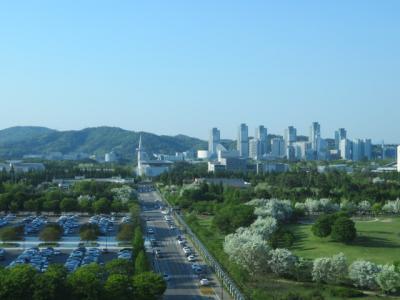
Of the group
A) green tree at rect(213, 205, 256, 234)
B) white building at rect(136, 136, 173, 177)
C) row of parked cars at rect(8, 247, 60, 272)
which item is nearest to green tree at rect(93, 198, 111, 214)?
green tree at rect(213, 205, 256, 234)

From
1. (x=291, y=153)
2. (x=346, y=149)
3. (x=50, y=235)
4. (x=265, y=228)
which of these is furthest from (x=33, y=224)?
(x=346, y=149)

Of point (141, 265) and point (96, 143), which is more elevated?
point (96, 143)

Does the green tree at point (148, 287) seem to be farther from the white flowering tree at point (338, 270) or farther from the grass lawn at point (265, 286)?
the white flowering tree at point (338, 270)

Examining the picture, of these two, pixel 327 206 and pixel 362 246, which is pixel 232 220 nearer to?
pixel 362 246

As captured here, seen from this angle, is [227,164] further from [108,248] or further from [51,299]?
[51,299]

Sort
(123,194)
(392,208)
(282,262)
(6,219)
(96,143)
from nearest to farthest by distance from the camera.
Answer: (282,262) → (6,219) → (392,208) → (123,194) → (96,143)

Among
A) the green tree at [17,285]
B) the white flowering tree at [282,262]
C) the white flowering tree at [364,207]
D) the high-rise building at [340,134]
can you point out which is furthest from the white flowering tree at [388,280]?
the high-rise building at [340,134]

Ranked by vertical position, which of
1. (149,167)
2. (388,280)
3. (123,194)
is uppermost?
(149,167)

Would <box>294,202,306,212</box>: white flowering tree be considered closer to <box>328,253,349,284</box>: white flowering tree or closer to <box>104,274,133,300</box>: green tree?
<box>328,253,349,284</box>: white flowering tree
